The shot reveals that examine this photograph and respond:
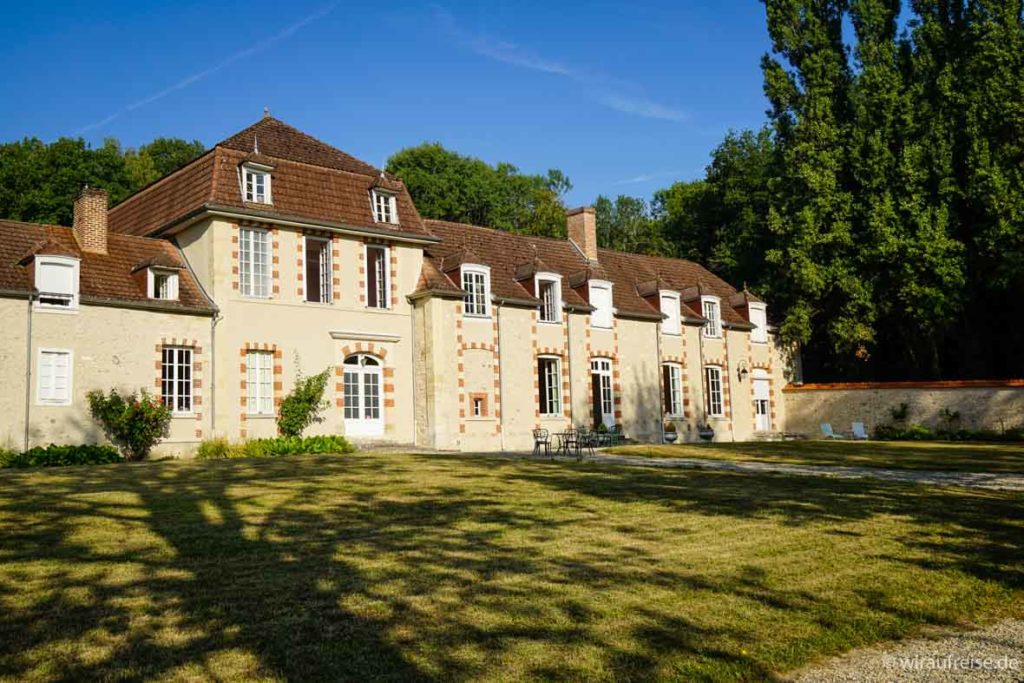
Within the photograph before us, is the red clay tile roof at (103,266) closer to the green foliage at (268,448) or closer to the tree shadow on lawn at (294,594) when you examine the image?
the green foliage at (268,448)

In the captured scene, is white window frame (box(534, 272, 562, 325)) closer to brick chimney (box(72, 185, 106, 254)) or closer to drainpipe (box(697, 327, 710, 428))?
drainpipe (box(697, 327, 710, 428))

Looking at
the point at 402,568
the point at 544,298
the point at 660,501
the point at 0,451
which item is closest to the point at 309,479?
the point at 660,501

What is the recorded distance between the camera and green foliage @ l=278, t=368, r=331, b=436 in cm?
2222

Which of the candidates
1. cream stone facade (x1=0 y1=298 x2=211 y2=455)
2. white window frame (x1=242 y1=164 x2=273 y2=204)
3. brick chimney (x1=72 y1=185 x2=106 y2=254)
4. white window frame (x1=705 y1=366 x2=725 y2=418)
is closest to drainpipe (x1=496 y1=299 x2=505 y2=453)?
white window frame (x1=242 y1=164 x2=273 y2=204)

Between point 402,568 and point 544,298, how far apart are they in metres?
20.6

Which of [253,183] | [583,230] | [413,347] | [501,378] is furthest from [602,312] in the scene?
[253,183]

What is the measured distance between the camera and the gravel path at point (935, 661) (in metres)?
5.55

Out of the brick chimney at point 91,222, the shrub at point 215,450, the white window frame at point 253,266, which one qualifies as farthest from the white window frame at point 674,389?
the brick chimney at point 91,222

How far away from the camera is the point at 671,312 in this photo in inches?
1262

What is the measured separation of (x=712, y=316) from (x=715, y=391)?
2.84m

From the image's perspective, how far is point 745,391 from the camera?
34.7 meters

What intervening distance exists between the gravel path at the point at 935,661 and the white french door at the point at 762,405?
1149 inches

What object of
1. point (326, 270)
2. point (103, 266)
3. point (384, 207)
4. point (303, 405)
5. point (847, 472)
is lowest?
point (847, 472)

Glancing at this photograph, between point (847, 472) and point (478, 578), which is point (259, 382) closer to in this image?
point (847, 472)
